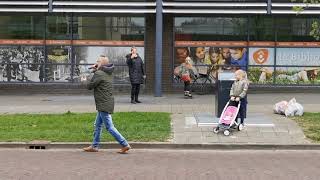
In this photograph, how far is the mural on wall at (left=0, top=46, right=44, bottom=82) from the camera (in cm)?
2112

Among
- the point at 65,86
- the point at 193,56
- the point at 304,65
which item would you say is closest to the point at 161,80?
the point at 193,56

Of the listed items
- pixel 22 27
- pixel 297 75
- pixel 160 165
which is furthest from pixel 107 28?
pixel 160 165

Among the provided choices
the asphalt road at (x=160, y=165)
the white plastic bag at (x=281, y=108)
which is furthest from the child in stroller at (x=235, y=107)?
the white plastic bag at (x=281, y=108)

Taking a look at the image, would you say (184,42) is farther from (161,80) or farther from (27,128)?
(27,128)

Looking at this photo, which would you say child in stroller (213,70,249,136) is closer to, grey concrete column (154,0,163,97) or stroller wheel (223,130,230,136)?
stroller wheel (223,130,230,136)

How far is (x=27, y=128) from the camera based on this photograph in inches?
519

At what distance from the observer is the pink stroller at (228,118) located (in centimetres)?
1235

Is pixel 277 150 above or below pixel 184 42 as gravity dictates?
below

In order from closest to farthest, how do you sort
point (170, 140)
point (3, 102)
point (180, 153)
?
point (180, 153), point (170, 140), point (3, 102)

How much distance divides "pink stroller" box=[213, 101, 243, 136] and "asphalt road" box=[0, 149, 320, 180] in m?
Answer: 1.23

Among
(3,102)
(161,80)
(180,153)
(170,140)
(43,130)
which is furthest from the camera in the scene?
(161,80)

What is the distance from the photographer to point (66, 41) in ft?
68.9

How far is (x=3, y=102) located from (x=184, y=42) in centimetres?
678

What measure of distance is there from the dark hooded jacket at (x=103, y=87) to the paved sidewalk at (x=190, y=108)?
6.27 ft
